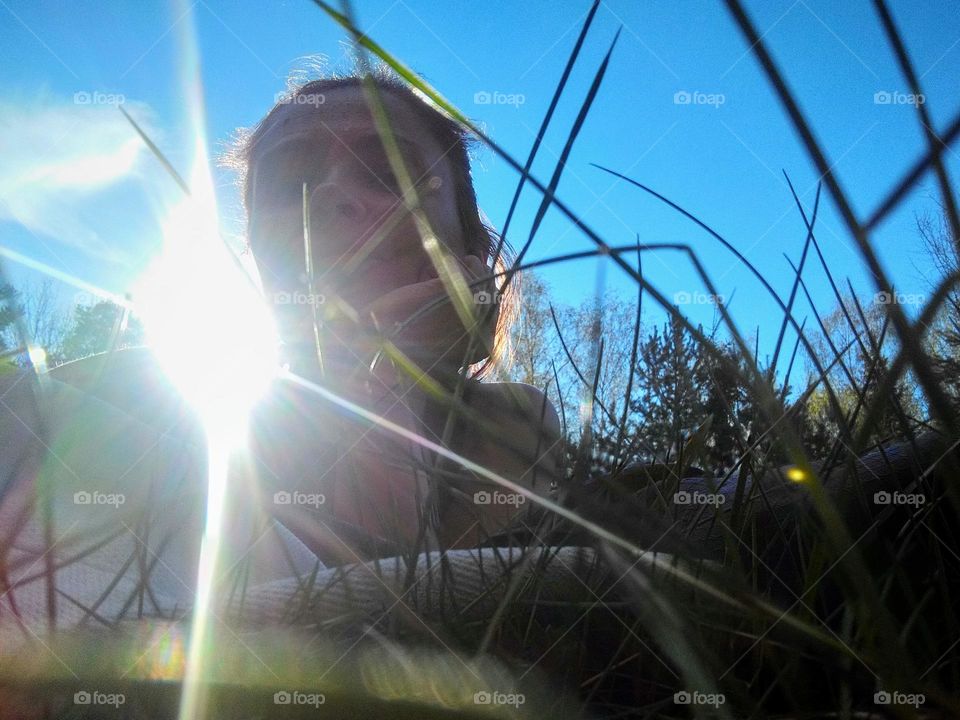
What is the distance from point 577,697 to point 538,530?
106 millimetres

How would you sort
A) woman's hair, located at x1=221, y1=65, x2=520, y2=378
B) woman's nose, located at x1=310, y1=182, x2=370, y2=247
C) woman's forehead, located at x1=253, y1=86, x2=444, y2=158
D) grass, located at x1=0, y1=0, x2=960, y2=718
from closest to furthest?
grass, located at x1=0, y1=0, x2=960, y2=718, woman's nose, located at x1=310, y1=182, x2=370, y2=247, woman's forehead, located at x1=253, y1=86, x2=444, y2=158, woman's hair, located at x1=221, y1=65, x2=520, y2=378

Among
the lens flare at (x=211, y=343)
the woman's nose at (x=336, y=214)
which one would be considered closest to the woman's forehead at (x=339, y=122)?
the woman's nose at (x=336, y=214)

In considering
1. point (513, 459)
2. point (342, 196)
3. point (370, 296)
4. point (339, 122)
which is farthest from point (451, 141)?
point (513, 459)

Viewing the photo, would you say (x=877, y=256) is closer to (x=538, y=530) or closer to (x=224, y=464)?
(x=538, y=530)

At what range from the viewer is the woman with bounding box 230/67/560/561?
421mm

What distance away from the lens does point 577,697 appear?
33 centimetres

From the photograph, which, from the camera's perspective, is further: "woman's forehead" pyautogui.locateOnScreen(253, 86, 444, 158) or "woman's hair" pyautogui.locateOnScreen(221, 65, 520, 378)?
"woman's hair" pyautogui.locateOnScreen(221, 65, 520, 378)

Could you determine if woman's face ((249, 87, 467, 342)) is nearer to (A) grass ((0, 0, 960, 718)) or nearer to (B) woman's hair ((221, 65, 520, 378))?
(B) woman's hair ((221, 65, 520, 378))

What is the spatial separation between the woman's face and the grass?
110cm

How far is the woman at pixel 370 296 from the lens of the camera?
421 millimetres

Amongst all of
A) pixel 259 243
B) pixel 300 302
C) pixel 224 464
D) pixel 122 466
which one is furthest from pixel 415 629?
pixel 259 243

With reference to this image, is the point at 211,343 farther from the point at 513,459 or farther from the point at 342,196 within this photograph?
the point at 342,196

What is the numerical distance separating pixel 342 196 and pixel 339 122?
1.25 ft

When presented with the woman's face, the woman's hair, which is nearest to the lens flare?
the woman's face
